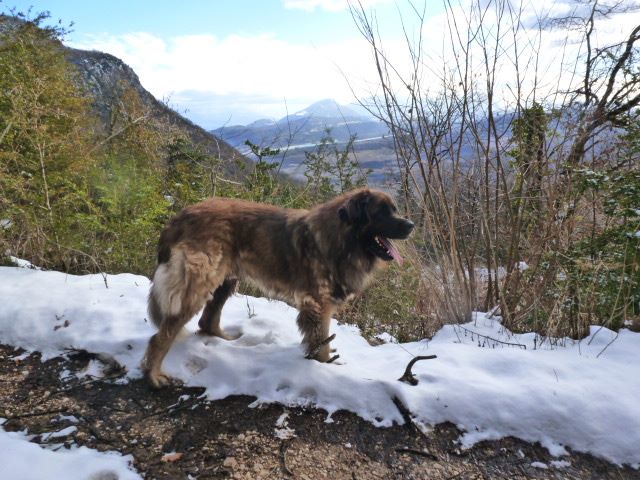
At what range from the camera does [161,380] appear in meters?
3.02

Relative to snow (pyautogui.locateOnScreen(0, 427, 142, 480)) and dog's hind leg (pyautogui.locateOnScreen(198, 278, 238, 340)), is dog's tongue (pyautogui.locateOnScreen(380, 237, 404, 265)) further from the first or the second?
snow (pyautogui.locateOnScreen(0, 427, 142, 480))

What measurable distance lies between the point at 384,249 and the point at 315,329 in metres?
0.87

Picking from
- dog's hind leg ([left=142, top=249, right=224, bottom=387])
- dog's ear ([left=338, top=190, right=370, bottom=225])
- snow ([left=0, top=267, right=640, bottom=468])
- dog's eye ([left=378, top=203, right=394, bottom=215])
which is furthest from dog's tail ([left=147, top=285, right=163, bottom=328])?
dog's eye ([left=378, top=203, right=394, bottom=215])

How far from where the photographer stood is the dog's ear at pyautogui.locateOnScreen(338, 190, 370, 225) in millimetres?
3352

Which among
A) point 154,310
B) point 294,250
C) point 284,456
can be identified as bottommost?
point 284,456

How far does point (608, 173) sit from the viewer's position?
382cm

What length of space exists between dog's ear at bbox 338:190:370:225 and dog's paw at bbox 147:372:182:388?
179 centimetres

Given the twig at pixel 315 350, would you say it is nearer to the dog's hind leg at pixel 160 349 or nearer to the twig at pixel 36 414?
the dog's hind leg at pixel 160 349

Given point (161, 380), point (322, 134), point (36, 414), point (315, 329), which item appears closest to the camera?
point (36, 414)

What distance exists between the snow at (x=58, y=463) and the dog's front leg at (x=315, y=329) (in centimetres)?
143

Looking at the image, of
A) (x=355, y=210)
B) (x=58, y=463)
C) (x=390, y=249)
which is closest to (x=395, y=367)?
(x=390, y=249)

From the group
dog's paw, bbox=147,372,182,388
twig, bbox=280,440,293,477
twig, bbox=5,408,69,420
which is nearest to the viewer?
twig, bbox=280,440,293,477

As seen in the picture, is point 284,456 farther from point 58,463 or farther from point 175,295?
point 175,295

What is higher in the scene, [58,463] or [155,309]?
[155,309]
